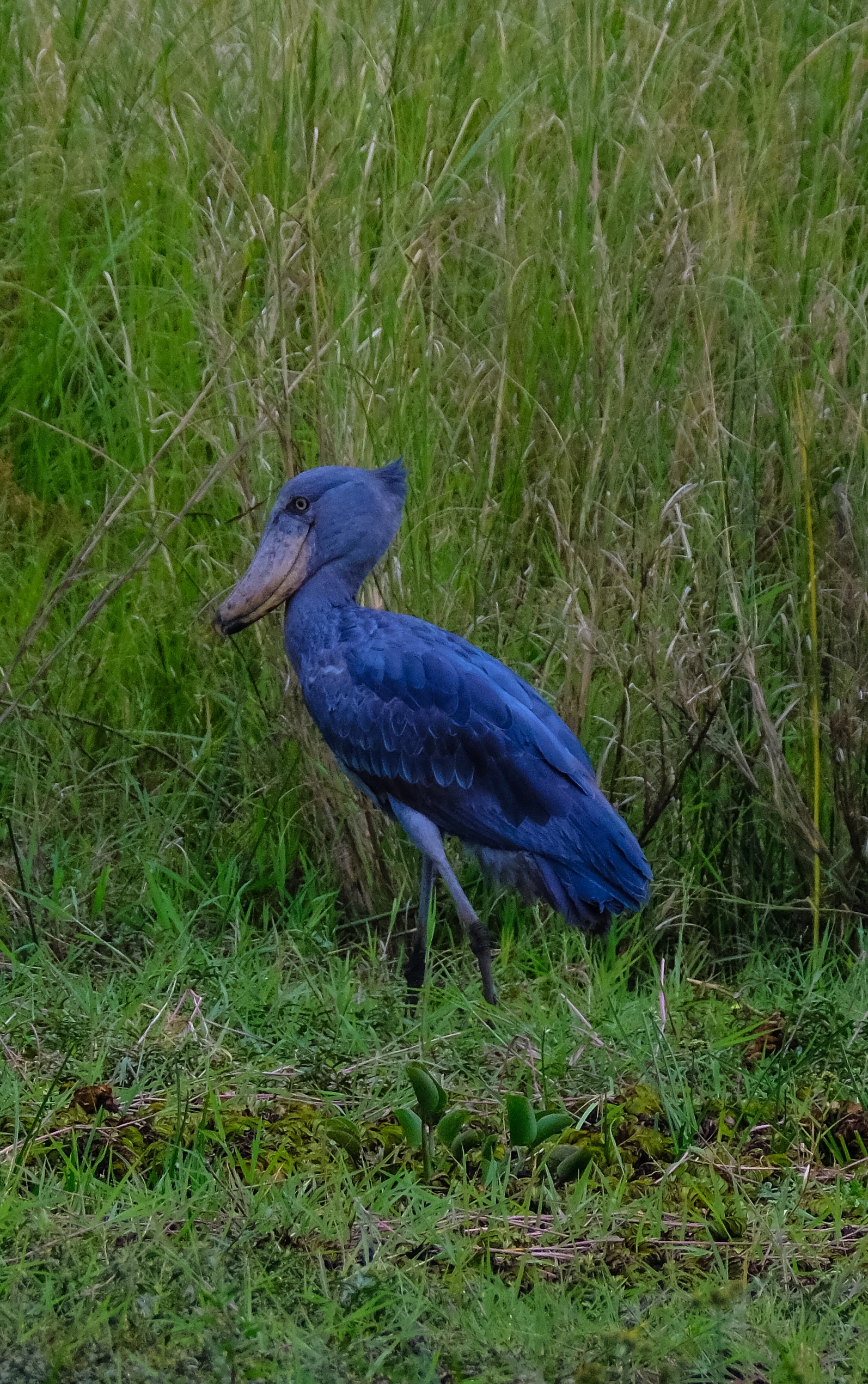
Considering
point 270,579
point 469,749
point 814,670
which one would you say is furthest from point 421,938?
point 814,670

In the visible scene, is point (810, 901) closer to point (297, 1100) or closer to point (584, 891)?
point (584, 891)

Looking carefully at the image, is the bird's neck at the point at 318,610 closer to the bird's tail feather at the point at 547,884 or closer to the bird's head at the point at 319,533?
the bird's head at the point at 319,533

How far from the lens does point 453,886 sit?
3.46 meters

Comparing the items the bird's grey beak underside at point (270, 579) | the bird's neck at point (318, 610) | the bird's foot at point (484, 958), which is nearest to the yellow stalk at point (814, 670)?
the bird's foot at point (484, 958)

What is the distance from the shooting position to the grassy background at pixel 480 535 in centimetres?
335

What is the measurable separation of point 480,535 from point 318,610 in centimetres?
59

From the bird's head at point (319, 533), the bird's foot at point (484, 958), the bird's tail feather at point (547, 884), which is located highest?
the bird's head at point (319, 533)

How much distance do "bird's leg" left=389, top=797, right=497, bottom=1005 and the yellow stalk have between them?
2.39 feet

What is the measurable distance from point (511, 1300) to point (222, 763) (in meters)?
1.98

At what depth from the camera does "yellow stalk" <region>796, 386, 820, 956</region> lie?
357cm

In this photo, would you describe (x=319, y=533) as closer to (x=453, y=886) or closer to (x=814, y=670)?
(x=453, y=886)

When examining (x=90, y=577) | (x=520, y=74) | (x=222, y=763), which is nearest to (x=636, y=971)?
(x=222, y=763)

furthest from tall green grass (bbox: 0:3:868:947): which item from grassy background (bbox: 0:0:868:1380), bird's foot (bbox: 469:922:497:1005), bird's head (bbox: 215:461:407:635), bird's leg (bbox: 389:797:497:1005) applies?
bird's foot (bbox: 469:922:497:1005)

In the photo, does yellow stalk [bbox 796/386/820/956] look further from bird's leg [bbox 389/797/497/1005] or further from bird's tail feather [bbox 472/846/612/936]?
bird's leg [bbox 389/797/497/1005]
